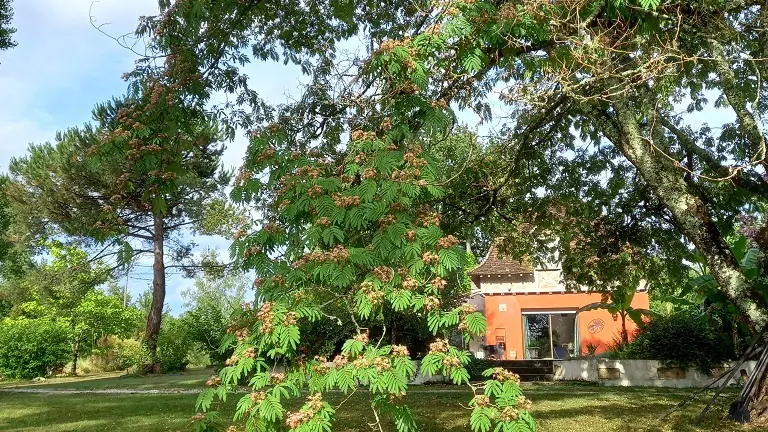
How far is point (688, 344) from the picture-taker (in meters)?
15.6

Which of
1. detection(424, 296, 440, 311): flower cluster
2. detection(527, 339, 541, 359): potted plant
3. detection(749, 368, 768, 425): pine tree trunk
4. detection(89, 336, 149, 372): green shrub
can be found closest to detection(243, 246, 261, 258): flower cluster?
detection(424, 296, 440, 311): flower cluster

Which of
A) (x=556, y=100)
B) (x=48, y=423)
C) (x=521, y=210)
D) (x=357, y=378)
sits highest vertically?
(x=556, y=100)

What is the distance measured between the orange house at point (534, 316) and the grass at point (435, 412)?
33.6 ft

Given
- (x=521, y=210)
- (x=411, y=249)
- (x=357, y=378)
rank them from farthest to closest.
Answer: (x=521, y=210)
(x=411, y=249)
(x=357, y=378)

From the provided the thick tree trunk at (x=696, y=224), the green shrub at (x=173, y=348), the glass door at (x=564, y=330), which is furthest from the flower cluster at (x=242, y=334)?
the green shrub at (x=173, y=348)

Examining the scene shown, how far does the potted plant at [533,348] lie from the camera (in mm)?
25250

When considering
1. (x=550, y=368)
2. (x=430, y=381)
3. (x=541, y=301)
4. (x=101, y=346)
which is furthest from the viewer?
(x=101, y=346)

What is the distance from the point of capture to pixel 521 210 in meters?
12.1

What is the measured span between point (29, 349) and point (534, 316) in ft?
73.0

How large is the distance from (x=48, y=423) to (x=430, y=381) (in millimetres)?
9982

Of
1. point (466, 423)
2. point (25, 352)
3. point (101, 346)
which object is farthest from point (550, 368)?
point (101, 346)

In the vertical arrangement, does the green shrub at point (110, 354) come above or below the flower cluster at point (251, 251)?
below

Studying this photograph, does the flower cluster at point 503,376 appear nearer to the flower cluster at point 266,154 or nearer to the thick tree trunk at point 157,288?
the flower cluster at point 266,154

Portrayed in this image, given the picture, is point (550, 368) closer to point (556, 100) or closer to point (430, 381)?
point (430, 381)
